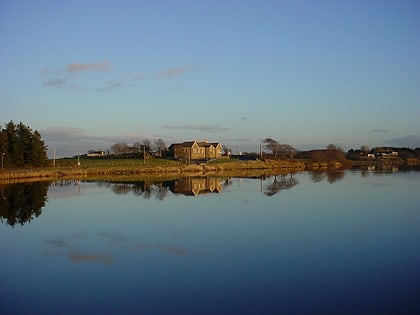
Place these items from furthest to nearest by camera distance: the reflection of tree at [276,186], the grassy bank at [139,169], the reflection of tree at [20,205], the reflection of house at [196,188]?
the grassy bank at [139,169], the reflection of house at [196,188], the reflection of tree at [276,186], the reflection of tree at [20,205]

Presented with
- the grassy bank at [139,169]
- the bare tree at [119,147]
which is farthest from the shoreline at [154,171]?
the bare tree at [119,147]

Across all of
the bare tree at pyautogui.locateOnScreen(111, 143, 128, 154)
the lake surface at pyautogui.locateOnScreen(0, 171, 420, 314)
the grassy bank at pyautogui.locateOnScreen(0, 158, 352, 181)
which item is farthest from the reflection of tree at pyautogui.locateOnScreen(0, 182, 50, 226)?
the bare tree at pyautogui.locateOnScreen(111, 143, 128, 154)

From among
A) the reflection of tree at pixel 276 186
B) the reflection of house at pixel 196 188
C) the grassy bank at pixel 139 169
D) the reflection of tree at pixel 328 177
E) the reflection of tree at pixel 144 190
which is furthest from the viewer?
the grassy bank at pixel 139 169

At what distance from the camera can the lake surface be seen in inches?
236

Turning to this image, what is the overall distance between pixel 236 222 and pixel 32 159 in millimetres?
31054

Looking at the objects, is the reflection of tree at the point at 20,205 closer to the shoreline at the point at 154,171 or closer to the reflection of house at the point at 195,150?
the shoreline at the point at 154,171

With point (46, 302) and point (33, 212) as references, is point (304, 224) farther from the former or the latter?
point (33, 212)

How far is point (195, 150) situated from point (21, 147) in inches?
1422

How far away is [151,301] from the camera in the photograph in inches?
240

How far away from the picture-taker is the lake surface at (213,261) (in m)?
6.00

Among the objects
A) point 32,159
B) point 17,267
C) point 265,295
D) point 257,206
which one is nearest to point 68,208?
point 257,206

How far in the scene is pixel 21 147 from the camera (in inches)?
1479

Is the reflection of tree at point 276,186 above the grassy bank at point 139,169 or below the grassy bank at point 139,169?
→ below

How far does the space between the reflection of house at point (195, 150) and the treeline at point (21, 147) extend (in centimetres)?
2800
